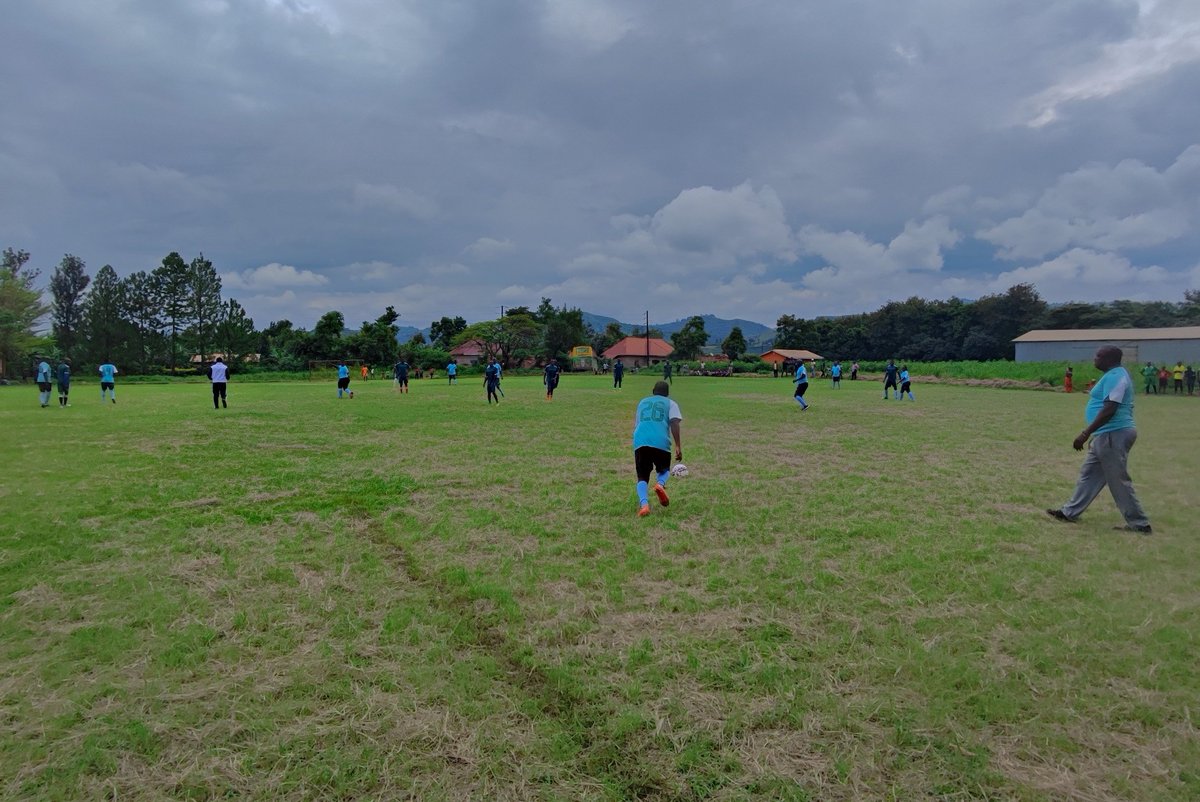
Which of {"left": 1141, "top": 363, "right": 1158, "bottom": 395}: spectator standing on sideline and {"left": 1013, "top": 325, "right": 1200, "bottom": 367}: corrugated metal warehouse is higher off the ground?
{"left": 1013, "top": 325, "right": 1200, "bottom": 367}: corrugated metal warehouse

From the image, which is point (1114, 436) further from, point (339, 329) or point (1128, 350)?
point (339, 329)

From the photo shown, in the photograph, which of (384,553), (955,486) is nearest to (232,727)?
(384,553)

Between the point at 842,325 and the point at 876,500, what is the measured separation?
9700 centimetres

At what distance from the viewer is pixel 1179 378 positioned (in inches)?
1224

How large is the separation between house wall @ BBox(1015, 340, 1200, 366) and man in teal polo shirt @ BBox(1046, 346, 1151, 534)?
47.0m

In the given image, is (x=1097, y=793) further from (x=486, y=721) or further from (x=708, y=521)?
(x=708, y=521)

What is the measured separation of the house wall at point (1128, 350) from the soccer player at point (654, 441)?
4977 centimetres

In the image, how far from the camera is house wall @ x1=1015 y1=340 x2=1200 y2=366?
50812 millimetres

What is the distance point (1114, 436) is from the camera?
6324mm

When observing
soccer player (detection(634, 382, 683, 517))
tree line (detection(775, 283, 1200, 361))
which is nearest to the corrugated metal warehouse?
tree line (detection(775, 283, 1200, 361))

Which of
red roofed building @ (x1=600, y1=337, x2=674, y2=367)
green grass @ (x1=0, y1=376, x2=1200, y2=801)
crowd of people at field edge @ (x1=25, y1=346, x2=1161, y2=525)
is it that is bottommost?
green grass @ (x1=0, y1=376, x2=1200, y2=801)

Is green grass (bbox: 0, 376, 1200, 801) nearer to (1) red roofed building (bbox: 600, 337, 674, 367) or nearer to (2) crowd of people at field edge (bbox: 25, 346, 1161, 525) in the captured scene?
(2) crowd of people at field edge (bbox: 25, 346, 1161, 525)

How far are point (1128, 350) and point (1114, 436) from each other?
60661 mm

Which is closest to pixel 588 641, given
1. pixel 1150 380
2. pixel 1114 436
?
pixel 1114 436
